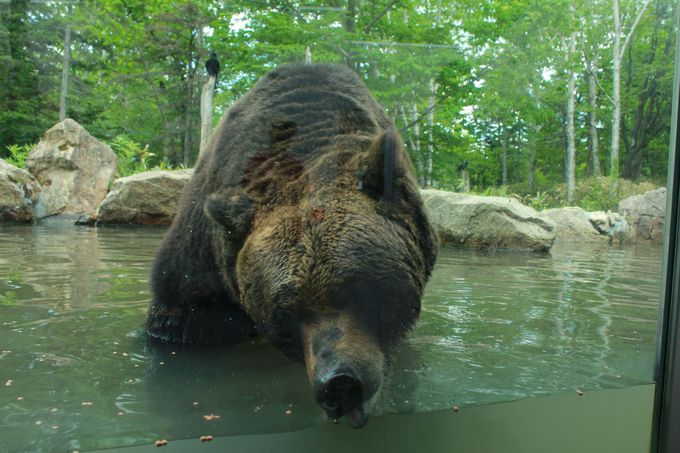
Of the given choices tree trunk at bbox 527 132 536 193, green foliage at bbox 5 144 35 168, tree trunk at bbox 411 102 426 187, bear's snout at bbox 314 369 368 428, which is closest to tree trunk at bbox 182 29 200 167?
green foliage at bbox 5 144 35 168

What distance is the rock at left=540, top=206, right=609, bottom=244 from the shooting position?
3.74 m

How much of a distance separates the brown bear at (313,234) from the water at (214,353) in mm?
336

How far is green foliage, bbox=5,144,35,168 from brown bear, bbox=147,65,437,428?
0.93 metres

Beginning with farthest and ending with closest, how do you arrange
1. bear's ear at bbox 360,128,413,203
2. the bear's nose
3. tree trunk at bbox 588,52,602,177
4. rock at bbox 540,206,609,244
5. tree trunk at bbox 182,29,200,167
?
rock at bbox 540,206,609,244 < tree trunk at bbox 588,52,602,177 < tree trunk at bbox 182,29,200,167 < bear's ear at bbox 360,128,413,203 < the bear's nose

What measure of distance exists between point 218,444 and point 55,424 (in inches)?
27.7

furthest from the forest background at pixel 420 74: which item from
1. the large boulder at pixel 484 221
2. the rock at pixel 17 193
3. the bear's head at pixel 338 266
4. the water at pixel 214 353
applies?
the water at pixel 214 353

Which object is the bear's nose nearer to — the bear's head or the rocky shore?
the bear's head

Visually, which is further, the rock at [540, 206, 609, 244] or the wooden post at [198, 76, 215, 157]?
the rock at [540, 206, 609, 244]

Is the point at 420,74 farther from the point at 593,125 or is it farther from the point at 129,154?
the point at 129,154

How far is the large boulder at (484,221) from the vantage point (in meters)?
3.67

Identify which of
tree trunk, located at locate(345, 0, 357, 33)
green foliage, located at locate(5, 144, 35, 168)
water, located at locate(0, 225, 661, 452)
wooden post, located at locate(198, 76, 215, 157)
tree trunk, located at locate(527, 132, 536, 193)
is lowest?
water, located at locate(0, 225, 661, 452)

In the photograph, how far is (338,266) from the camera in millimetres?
2451

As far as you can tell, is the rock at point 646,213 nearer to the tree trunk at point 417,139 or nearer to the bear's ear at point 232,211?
the tree trunk at point 417,139

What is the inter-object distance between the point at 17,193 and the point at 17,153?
54 cm
